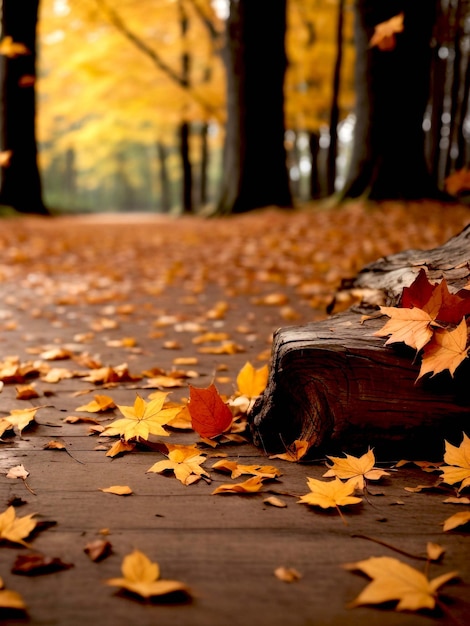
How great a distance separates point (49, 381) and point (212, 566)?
1502 millimetres

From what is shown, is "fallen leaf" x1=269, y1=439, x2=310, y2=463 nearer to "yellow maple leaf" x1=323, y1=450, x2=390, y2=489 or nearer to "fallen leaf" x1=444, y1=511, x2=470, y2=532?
"yellow maple leaf" x1=323, y1=450, x2=390, y2=489


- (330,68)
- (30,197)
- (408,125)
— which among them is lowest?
(30,197)

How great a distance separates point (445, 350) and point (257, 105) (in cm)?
1004

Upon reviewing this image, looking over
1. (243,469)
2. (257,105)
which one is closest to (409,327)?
(243,469)

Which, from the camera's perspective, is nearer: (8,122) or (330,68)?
(8,122)

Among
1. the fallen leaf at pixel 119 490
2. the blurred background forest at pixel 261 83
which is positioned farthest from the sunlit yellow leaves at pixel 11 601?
the blurred background forest at pixel 261 83

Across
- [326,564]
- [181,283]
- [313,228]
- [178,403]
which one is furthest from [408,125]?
[326,564]

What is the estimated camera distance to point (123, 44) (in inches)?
603

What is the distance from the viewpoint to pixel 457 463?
154 cm

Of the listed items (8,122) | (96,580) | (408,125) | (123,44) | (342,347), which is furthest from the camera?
(123,44)

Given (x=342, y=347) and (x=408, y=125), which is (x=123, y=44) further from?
(x=342, y=347)

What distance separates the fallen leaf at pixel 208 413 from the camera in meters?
1.82

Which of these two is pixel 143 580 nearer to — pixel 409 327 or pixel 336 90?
pixel 409 327

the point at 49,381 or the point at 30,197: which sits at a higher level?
the point at 30,197
